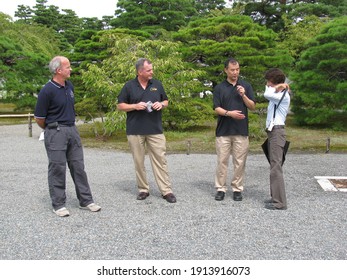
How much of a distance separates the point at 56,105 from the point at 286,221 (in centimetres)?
254

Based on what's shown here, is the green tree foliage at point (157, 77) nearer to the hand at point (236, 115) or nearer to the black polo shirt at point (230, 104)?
the black polo shirt at point (230, 104)

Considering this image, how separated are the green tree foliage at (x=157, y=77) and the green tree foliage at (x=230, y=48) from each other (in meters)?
0.77

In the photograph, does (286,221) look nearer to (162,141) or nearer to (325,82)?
(162,141)

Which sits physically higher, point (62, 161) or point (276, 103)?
point (276, 103)

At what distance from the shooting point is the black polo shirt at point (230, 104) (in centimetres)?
446

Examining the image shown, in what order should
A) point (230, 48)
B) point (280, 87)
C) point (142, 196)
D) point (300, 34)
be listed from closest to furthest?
point (280, 87)
point (142, 196)
point (230, 48)
point (300, 34)

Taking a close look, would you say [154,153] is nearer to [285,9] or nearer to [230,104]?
[230,104]

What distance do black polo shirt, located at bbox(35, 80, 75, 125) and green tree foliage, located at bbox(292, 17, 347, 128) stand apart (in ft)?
33.5

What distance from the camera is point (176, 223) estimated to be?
12.5 feet

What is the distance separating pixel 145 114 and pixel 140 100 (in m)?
0.17

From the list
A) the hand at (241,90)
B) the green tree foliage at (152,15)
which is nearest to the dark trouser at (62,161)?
the hand at (241,90)

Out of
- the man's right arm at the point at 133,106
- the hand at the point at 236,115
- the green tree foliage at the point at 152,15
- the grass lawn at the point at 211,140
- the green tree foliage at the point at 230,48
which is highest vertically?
the green tree foliage at the point at 152,15

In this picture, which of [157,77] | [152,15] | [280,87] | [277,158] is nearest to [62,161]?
[277,158]

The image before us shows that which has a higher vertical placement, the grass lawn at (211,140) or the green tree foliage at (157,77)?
the green tree foliage at (157,77)
